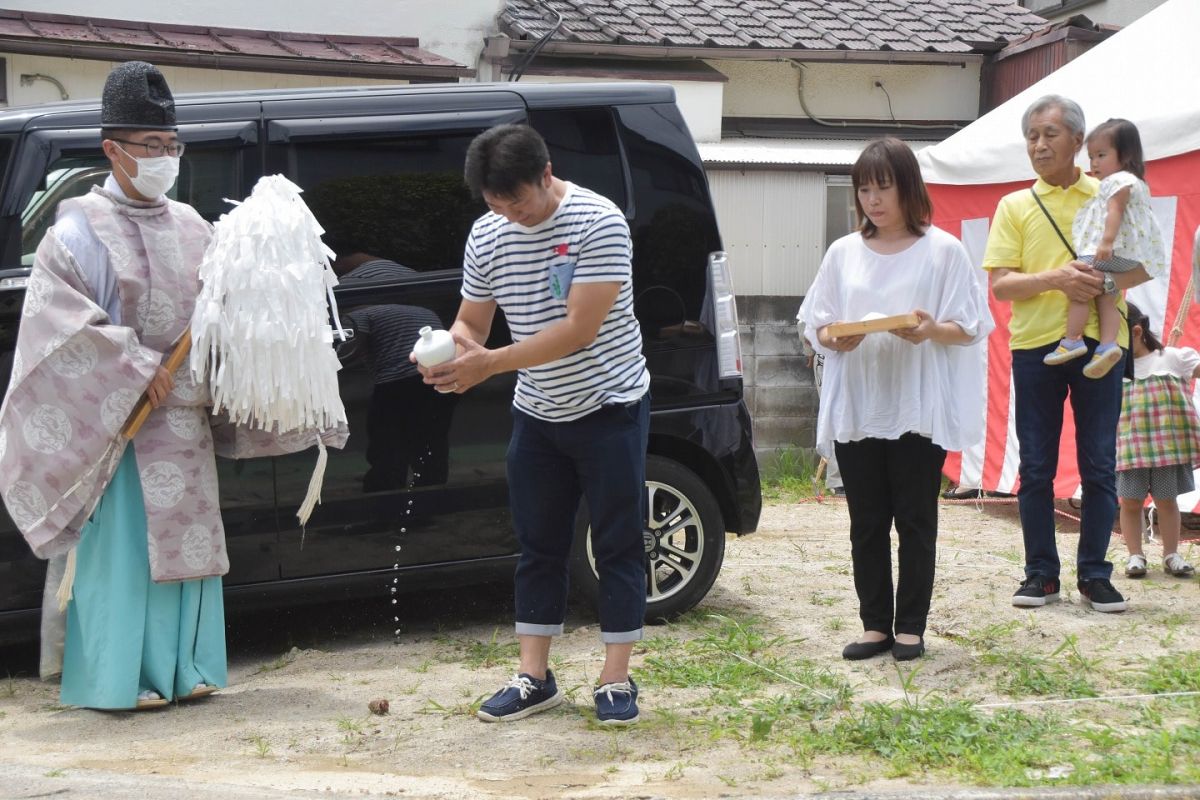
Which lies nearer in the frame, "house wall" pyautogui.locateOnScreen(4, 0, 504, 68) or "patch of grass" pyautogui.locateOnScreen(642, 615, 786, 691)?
"patch of grass" pyautogui.locateOnScreen(642, 615, 786, 691)

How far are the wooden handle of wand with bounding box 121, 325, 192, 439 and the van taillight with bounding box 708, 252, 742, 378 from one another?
2.09 m

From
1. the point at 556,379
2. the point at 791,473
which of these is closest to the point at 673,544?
the point at 556,379

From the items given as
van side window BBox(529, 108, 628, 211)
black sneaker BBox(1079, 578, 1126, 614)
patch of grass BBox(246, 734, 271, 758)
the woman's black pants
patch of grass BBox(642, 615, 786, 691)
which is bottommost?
patch of grass BBox(246, 734, 271, 758)

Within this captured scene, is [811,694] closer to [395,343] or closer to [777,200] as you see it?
[395,343]

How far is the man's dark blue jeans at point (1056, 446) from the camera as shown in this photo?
5.45 meters

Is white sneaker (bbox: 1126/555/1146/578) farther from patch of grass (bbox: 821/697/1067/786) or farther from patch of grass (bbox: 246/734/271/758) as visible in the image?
patch of grass (bbox: 246/734/271/758)

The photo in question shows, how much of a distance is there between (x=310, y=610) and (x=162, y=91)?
2.54m

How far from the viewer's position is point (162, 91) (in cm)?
443

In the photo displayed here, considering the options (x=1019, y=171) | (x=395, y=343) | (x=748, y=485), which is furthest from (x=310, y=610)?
(x=1019, y=171)

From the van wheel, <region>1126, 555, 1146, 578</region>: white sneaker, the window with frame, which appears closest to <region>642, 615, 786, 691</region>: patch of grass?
the van wheel

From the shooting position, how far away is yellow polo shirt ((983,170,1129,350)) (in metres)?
5.47

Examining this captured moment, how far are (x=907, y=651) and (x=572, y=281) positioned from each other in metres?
1.91

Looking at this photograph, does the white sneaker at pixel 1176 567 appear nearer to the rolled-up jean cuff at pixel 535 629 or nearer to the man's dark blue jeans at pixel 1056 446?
the man's dark blue jeans at pixel 1056 446

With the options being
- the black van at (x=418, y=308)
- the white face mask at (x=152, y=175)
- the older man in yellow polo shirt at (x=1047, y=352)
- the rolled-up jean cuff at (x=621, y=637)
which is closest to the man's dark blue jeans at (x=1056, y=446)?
the older man in yellow polo shirt at (x=1047, y=352)
